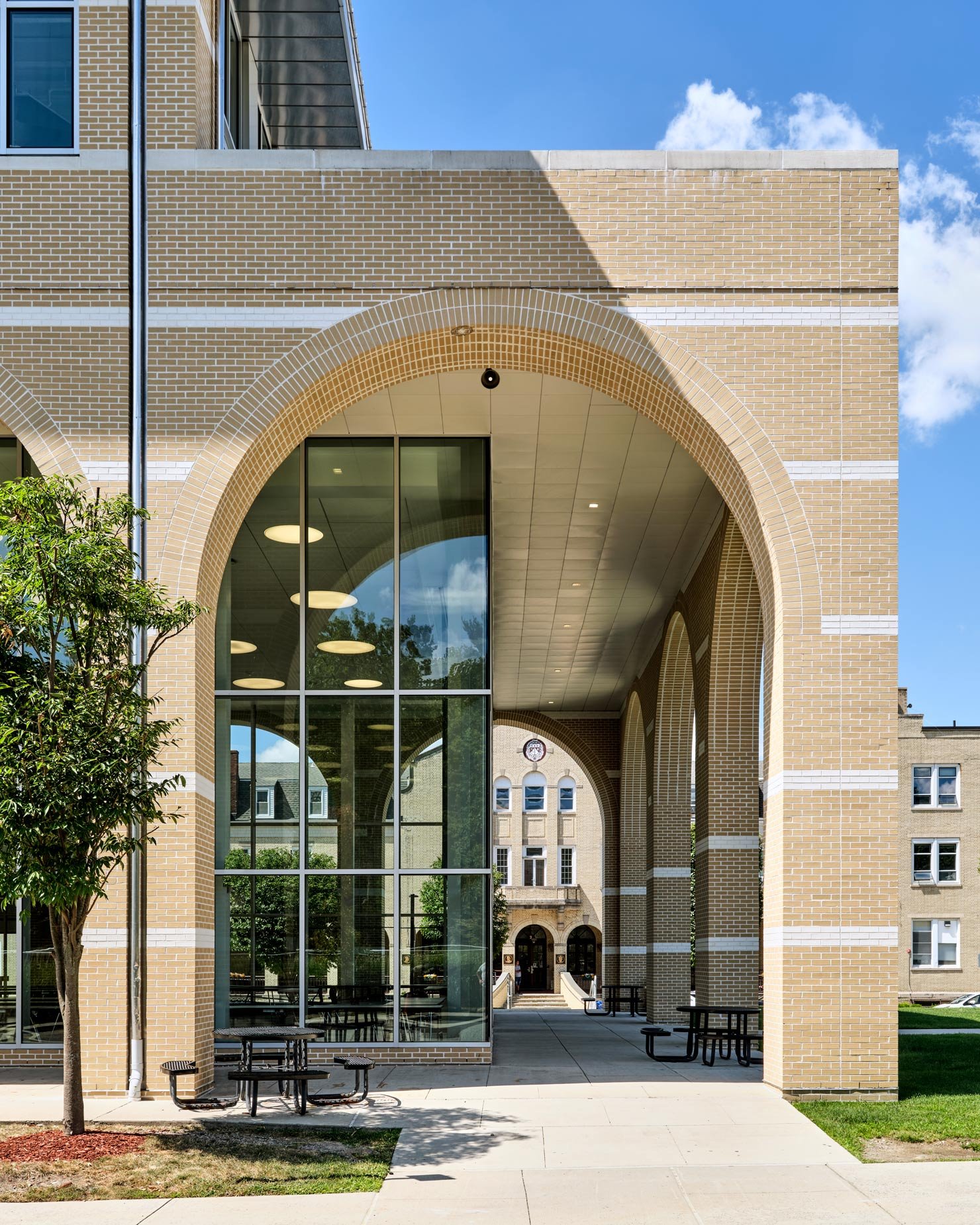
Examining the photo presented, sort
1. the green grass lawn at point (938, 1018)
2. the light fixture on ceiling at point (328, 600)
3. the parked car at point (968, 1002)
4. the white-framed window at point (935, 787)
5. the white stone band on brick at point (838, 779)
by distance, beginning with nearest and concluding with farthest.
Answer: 1. the white stone band on brick at point (838, 779)
2. the light fixture on ceiling at point (328, 600)
3. the green grass lawn at point (938, 1018)
4. the parked car at point (968, 1002)
5. the white-framed window at point (935, 787)

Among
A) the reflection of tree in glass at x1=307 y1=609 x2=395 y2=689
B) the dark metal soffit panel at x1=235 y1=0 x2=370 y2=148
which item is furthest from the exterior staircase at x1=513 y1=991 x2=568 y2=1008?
the reflection of tree in glass at x1=307 y1=609 x2=395 y2=689

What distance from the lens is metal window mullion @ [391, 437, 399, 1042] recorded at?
16.0 meters

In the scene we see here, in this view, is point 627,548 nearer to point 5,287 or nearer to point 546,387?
point 546,387

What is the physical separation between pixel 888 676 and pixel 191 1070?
724cm

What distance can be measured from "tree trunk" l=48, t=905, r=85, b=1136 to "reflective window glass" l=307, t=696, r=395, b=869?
5.58 meters

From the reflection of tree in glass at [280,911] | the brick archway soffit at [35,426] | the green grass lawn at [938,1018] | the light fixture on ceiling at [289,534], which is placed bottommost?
the green grass lawn at [938,1018]

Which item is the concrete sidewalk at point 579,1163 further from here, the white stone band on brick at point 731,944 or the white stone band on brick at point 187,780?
the white stone band on brick at point 731,944

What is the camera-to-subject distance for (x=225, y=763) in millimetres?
16328

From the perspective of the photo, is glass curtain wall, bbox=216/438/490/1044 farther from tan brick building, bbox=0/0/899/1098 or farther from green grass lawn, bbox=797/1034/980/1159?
green grass lawn, bbox=797/1034/980/1159

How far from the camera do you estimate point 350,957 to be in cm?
1609

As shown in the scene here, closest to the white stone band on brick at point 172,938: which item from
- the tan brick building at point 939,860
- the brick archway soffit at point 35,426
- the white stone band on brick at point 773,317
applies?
the brick archway soffit at point 35,426

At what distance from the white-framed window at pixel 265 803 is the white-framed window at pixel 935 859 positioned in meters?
35.3

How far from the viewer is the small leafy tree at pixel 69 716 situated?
10.0 metres

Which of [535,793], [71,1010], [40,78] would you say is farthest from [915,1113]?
[535,793]
